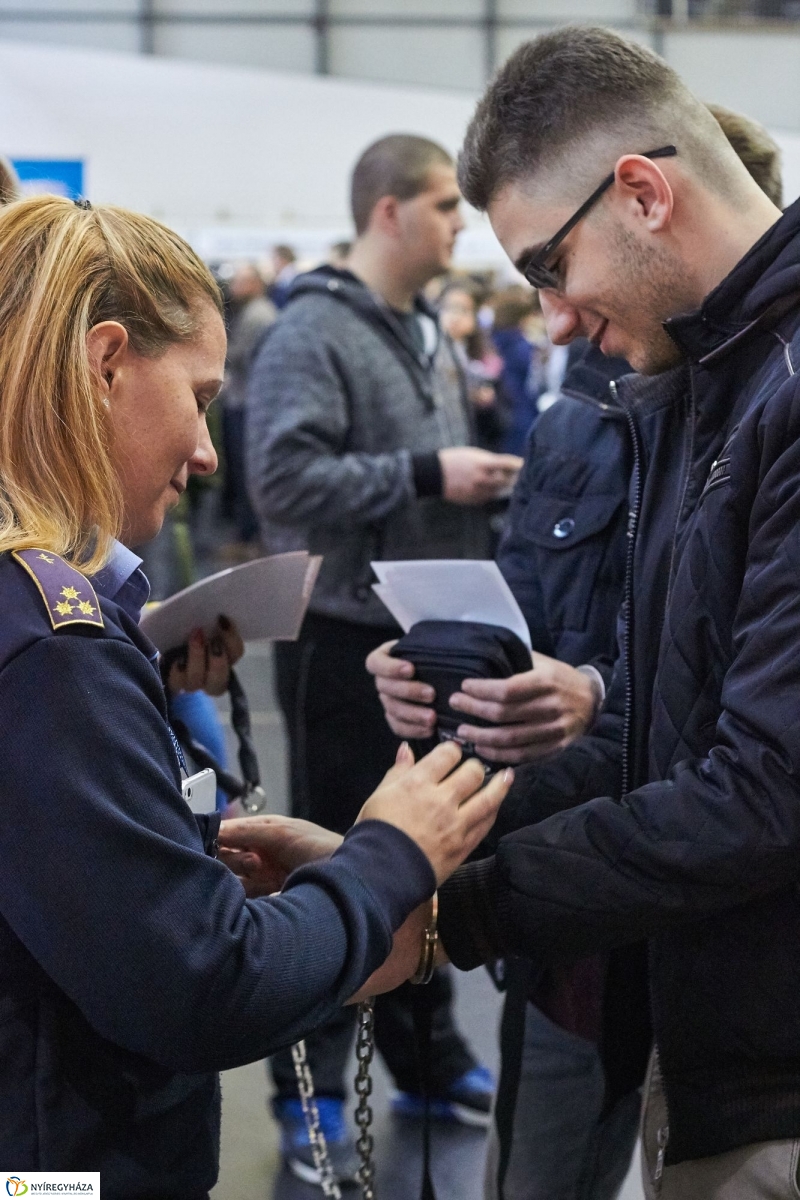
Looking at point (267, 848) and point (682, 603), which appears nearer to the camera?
point (682, 603)

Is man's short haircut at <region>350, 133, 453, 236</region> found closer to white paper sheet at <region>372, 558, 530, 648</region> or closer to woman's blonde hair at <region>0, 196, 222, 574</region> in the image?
white paper sheet at <region>372, 558, 530, 648</region>

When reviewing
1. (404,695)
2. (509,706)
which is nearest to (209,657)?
(404,695)

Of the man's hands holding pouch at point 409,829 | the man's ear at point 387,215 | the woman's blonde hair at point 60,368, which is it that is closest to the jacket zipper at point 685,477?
the man's hands holding pouch at point 409,829

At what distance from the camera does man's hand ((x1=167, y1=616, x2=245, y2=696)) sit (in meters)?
1.86

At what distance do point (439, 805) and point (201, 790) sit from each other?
0.28 metres

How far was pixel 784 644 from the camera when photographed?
45.2 inches

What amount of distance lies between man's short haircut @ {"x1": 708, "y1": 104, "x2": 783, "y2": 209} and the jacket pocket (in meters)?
0.57

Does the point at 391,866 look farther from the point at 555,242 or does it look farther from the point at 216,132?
the point at 216,132

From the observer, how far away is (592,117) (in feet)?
4.77

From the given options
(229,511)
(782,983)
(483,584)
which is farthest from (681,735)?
(229,511)

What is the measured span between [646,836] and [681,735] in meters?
0.12

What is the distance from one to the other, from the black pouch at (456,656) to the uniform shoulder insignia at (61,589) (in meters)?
0.74

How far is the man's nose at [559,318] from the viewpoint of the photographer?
1.53 meters

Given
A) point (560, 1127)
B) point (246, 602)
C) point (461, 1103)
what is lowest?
point (461, 1103)
